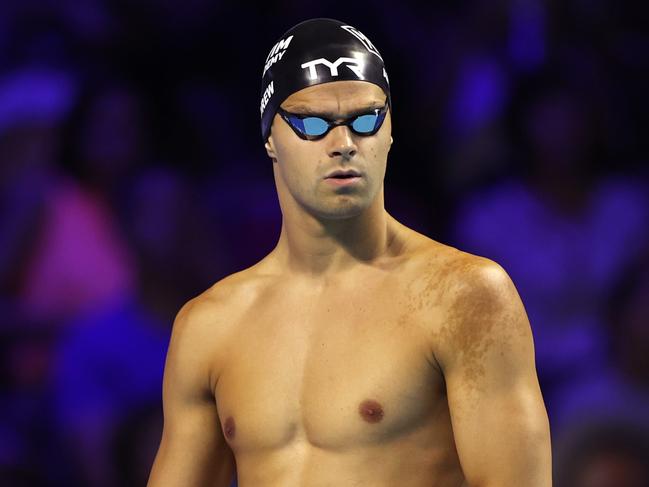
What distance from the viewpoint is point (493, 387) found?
2.65 meters

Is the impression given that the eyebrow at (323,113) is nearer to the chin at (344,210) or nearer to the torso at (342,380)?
the chin at (344,210)

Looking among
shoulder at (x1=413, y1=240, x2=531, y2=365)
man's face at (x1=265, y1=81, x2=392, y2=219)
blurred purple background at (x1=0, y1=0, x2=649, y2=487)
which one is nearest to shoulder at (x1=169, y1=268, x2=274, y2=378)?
man's face at (x1=265, y1=81, x2=392, y2=219)

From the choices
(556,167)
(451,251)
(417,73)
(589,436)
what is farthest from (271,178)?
(451,251)

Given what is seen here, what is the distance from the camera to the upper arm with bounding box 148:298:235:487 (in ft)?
10.1

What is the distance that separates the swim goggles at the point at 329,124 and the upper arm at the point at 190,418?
1.81ft

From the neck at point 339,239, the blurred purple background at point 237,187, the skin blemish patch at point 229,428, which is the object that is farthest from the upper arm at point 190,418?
the blurred purple background at point 237,187

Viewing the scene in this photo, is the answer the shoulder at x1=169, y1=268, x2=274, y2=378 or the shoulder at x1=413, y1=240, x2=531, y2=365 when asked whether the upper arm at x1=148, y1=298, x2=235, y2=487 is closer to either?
the shoulder at x1=169, y1=268, x2=274, y2=378

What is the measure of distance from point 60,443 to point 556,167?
223 centimetres

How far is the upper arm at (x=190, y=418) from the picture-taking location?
3072 millimetres

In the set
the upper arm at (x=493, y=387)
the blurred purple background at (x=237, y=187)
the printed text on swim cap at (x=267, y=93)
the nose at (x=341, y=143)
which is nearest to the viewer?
the upper arm at (x=493, y=387)

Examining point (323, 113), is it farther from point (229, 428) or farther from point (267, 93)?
point (229, 428)

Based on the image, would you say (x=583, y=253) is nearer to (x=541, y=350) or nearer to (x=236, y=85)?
(x=541, y=350)

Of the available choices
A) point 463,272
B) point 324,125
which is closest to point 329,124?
point 324,125

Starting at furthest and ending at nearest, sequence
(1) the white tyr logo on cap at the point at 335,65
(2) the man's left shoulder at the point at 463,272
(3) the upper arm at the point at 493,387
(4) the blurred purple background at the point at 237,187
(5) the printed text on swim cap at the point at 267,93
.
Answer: (4) the blurred purple background at the point at 237,187, (5) the printed text on swim cap at the point at 267,93, (1) the white tyr logo on cap at the point at 335,65, (2) the man's left shoulder at the point at 463,272, (3) the upper arm at the point at 493,387
